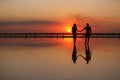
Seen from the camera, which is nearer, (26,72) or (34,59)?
(26,72)

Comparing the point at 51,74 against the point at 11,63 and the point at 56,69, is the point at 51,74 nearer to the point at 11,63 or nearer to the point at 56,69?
the point at 56,69

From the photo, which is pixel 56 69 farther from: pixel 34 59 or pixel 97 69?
pixel 34 59

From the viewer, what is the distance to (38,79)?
13.3ft

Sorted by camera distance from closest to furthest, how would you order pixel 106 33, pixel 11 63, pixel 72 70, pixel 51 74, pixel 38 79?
pixel 38 79, pixel 51 74, pixel 72 70, pixel 11 63, pixel 106 33

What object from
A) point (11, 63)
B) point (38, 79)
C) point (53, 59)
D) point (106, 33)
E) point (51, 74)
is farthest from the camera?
point (106, 33)

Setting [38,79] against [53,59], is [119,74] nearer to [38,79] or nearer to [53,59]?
[38,79]

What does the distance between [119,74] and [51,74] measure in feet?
2.50

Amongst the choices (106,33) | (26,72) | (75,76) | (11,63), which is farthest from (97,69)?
(106,33)

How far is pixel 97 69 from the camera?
4629 millimetres

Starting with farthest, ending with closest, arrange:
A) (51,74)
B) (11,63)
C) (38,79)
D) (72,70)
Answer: (11,63) < (72,70) < (51,74) < (38,79)

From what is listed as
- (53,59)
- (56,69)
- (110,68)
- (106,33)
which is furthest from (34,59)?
(106,33)

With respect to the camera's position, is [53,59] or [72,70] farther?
[53,59]

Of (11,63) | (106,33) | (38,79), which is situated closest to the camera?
(38,79)

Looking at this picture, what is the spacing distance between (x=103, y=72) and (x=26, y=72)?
2.92ft
